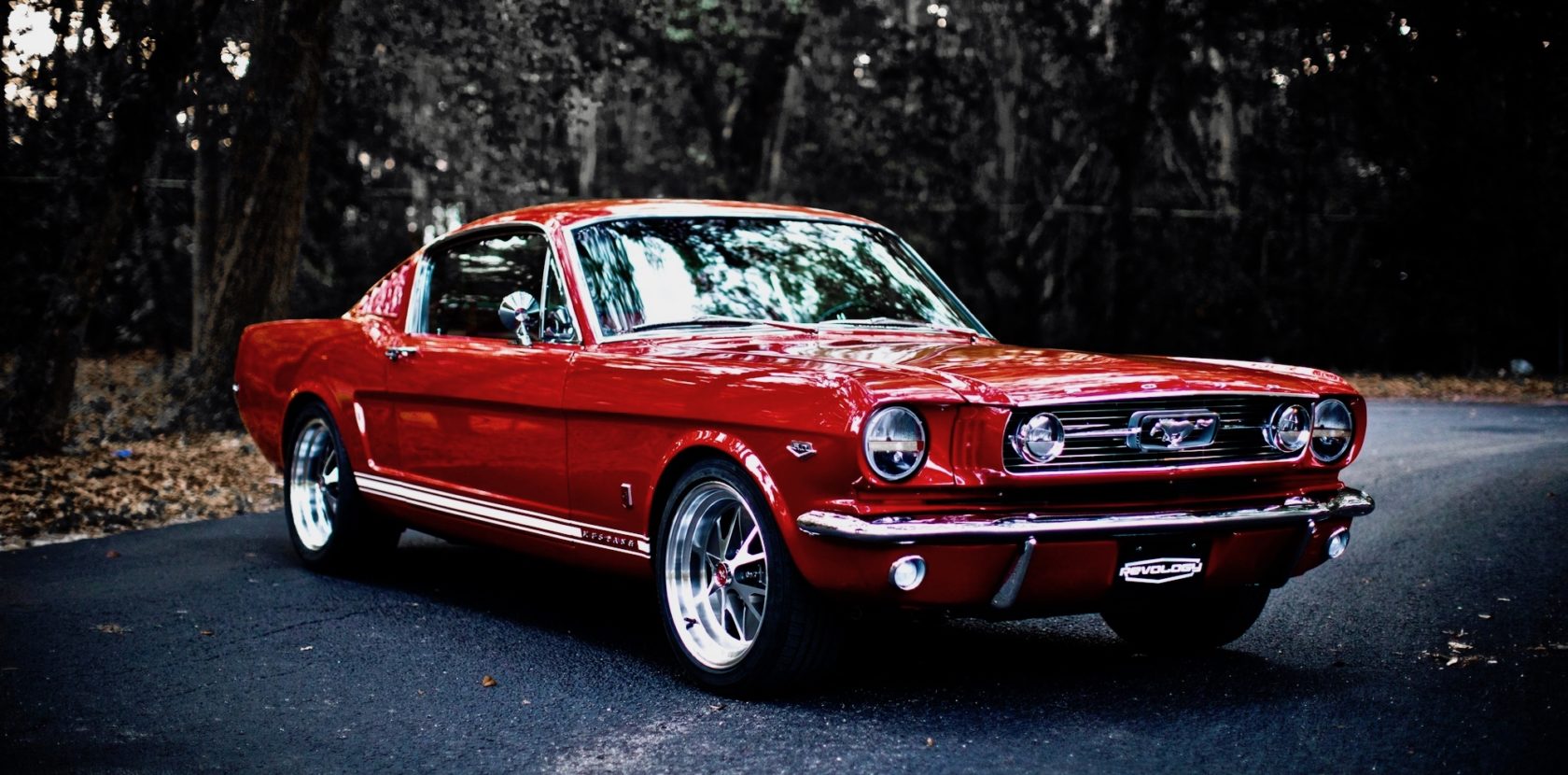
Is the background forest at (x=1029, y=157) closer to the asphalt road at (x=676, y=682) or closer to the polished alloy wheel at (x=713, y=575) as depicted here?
the asphalt road at (x=676, y=682)

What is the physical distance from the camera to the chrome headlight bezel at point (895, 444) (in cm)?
431

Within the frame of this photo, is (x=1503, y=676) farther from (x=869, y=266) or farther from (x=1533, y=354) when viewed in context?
(x=1533, y=354)

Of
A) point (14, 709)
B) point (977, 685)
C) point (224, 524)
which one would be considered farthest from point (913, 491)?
point (224, 524)

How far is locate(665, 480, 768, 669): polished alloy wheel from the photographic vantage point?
4828mm

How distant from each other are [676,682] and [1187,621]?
1775mm

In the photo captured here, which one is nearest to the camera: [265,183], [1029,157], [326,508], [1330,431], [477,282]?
[1330,431]

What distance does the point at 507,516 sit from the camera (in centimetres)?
582

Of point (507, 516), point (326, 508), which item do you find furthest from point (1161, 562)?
point (326, 508)

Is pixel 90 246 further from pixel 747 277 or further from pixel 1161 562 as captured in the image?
pixel 1161 562

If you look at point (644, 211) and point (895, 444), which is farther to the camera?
point (644, 211)

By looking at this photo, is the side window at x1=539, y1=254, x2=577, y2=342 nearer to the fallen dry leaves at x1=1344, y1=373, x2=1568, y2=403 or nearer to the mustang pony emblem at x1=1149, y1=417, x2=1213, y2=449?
the mustang pony emblem at x1=1149, y1=417, x2=1213, y2=449

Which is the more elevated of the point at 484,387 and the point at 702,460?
the point at 484,387

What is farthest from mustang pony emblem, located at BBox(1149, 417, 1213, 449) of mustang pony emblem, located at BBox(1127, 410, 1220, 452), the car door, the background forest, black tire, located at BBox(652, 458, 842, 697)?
the background forest

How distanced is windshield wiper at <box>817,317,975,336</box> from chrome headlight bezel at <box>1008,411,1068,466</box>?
146 centimetres
